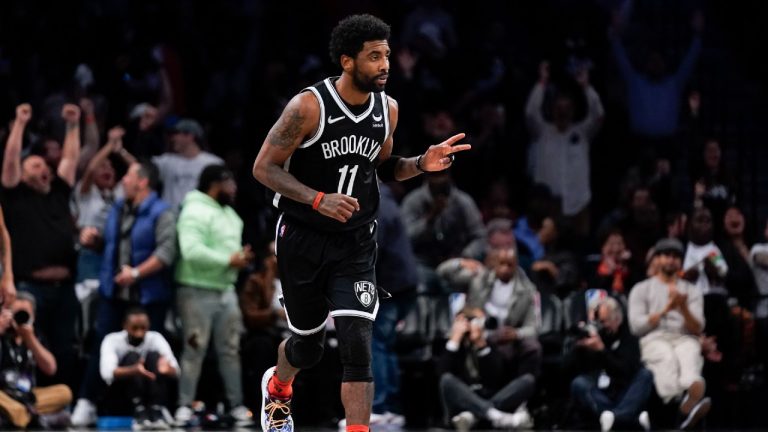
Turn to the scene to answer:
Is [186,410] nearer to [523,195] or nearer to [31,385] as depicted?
[31,385]

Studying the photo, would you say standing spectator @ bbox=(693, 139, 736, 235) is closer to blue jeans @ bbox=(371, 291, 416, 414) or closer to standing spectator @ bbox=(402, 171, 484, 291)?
standing spectator @ bbox=(402, 171, 484, 291)

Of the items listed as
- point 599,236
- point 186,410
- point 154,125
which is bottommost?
point 186,410

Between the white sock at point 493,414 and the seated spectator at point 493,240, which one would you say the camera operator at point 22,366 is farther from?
the seated spectator at point 493,240

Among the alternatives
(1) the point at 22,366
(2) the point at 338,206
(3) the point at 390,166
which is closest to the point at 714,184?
(1) the point at 22,366

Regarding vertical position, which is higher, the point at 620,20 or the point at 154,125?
the point at 620,20

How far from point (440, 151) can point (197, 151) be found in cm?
616

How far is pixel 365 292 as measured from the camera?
9062 mm

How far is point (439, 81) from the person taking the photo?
17188 mm

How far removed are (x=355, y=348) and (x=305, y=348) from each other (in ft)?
1.49

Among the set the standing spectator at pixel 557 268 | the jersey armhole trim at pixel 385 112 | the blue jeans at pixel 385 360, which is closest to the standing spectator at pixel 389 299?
the blue jeans at pixel 385 360

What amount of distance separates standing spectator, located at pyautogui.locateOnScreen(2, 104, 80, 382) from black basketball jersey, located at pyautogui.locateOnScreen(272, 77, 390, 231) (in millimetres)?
4978

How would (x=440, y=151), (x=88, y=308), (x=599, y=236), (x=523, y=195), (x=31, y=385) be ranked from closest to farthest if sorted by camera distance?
(x=440, y=151) < (x=31, y=385) < (x=88, y=308) < (x=599, y=236) < (x=523, y=195)

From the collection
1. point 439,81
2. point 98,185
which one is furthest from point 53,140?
point 439,81

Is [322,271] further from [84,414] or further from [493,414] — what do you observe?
[84,414]
